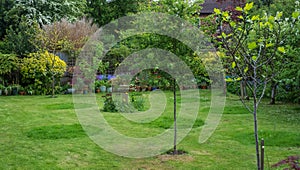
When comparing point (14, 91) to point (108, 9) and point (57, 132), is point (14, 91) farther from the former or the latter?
point (108, 9)

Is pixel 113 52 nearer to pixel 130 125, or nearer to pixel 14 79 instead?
pixel 14 79

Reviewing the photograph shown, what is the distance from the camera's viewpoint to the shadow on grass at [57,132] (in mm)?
6543

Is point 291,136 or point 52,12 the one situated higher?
point 52,12

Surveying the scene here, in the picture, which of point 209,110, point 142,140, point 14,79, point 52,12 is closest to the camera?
point 142,140

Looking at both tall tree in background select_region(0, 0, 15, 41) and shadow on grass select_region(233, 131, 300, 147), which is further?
tall tree in background select_region(0, 0, 15, 41)

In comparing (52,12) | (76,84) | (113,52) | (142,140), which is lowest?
(142,140)

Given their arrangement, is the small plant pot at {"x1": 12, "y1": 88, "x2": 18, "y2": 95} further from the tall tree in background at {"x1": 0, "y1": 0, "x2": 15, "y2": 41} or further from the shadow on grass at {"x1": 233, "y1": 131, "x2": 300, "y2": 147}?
the shadow on grass at {"x1": 233, "y1": 131, "x2": 300, "y2": 147}

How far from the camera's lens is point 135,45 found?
222 inches

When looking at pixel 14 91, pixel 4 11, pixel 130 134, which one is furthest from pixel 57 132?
pixel 4 11

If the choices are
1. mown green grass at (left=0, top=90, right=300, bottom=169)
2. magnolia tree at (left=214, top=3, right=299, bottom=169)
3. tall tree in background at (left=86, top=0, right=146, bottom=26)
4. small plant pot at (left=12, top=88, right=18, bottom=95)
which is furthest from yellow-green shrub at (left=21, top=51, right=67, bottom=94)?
magnolia tree at (left=214, top=3, right=299, bottom=169)

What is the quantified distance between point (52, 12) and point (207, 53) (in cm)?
1526

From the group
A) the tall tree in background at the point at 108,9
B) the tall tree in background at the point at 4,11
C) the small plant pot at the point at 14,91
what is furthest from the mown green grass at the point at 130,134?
the tall tree in background at the point at 108,9

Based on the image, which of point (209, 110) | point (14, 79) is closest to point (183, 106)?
point (209, 110)

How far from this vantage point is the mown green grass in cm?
505
